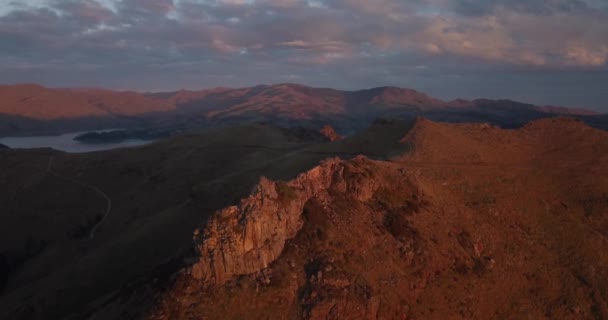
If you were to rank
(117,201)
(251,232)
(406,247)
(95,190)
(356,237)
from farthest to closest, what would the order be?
(95,190)
(117,201)
(406,247)
(356,237)
(251,232)

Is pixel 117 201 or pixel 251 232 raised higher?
pixel 251 232

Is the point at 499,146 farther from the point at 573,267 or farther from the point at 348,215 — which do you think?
the point at 348,215

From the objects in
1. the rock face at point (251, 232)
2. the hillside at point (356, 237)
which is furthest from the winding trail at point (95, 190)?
the rock face at point (251, 232)

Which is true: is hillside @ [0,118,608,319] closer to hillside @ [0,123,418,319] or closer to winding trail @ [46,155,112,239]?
hillside @ [0,123,418,319]

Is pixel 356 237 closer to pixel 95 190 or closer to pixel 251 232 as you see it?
pixel 251 232

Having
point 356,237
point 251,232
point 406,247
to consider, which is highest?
point 251,232

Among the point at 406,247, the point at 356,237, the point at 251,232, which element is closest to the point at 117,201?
the point at 251,232

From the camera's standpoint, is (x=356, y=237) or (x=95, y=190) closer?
(x=356, y=237)

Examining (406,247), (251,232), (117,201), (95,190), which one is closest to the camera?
(251,232)
